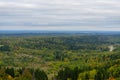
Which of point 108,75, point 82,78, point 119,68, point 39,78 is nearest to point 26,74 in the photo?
point 39,78

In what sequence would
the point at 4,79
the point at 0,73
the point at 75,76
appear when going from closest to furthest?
the point at 4,79 < the point at 0,73 < the point at 75,76

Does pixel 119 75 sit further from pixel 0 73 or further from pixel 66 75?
pixel 0 73

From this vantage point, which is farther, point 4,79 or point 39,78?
point 39,78

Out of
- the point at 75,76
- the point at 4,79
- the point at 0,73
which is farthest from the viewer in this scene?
the point at 75,76

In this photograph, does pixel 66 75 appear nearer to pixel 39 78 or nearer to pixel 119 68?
pixel 39 78

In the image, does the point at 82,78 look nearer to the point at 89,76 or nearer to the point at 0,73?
the point at 89,76

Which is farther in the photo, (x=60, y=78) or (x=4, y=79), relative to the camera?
(x=60, y=78)

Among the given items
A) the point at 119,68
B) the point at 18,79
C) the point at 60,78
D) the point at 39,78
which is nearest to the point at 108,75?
the point at 119,68

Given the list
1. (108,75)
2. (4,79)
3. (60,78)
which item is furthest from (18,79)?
(108,75)
